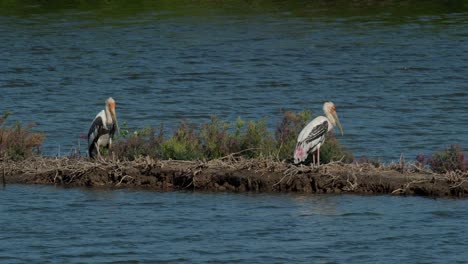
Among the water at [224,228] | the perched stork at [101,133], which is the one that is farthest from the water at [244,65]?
the water at [224,228]

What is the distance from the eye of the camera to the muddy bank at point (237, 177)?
23.7 meters

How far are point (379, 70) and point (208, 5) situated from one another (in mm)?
17726

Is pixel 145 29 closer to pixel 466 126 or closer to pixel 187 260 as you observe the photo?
pixel 466 126

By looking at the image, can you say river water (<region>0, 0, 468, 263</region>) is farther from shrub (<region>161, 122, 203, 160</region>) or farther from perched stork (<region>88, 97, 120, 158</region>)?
perched stork (<region>88, 97, 120, 158</region>)

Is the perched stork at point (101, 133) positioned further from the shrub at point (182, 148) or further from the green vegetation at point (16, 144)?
the green vegetation at point (16, 144)

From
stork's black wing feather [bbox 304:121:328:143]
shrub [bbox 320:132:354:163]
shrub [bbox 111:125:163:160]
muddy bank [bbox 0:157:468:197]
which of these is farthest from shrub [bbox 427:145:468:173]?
shrub [bbox 111:125:163:160]

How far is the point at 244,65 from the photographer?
1923 inches

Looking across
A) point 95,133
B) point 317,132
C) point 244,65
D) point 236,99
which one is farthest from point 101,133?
point 244,65

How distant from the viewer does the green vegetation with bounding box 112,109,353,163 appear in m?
25.6

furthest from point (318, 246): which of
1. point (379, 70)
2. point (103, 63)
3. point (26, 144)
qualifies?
point (103, 63)

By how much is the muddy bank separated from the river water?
22 cm

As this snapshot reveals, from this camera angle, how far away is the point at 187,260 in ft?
69.8

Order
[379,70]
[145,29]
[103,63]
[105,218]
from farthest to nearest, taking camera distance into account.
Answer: [145,29] < [103,63] < [379,70] < [105,218]

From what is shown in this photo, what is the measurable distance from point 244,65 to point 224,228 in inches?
1025
